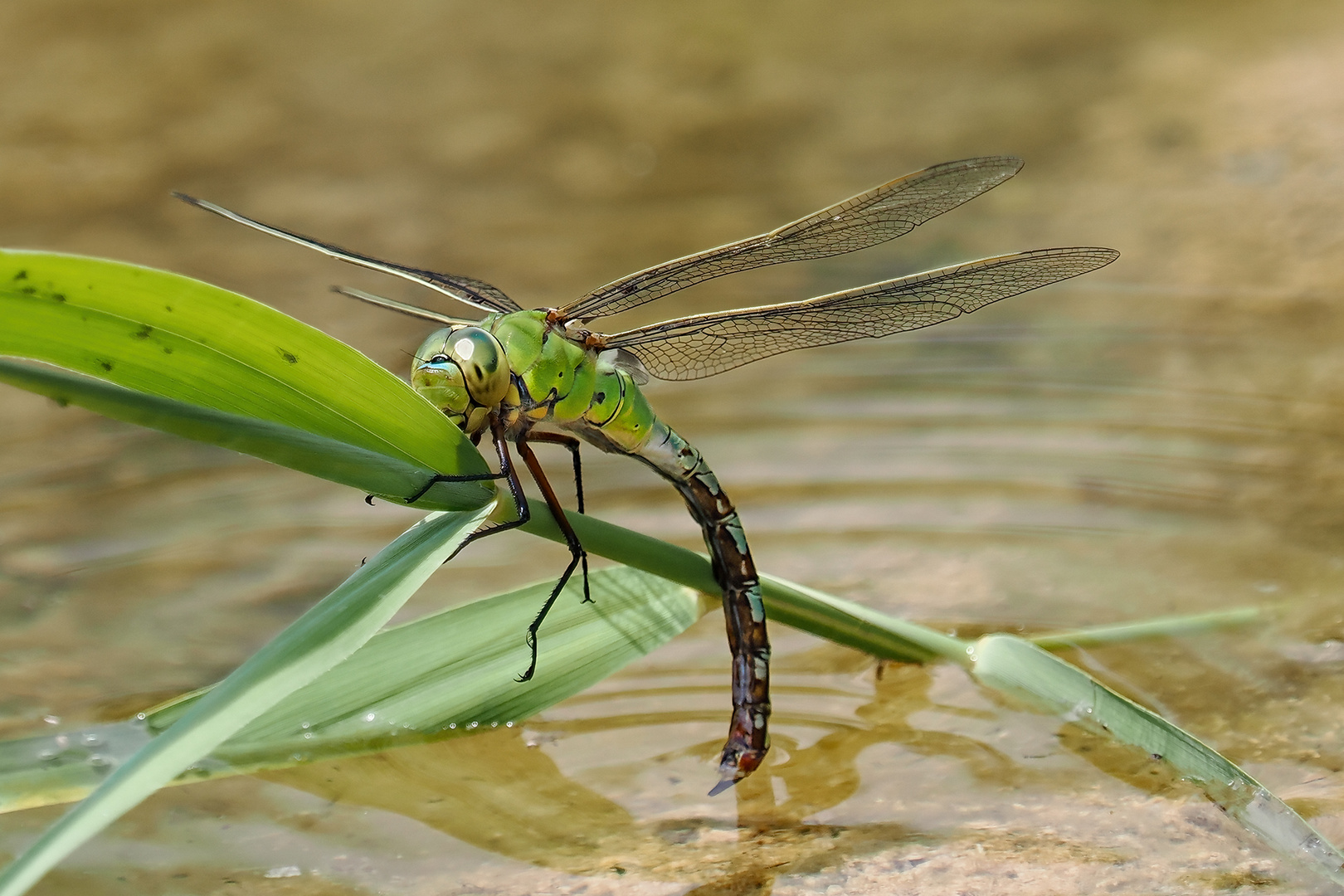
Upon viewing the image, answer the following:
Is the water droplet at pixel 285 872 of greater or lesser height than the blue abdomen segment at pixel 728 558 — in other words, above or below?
below

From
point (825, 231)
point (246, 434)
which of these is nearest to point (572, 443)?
point (825, 231)

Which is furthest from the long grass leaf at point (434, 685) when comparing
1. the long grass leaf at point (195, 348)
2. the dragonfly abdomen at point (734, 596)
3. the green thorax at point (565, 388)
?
the long grass leaf at point (195, 348)

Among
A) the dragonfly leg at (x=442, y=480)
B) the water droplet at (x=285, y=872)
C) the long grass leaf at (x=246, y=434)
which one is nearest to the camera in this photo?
the long grass leaf at (x=246, y=434)

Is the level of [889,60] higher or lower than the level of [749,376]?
higher

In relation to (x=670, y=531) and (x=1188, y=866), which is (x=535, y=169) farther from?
(x=1188, y=866)

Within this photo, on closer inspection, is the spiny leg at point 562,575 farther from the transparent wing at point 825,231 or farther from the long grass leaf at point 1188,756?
the long grass leaf at point 1188,756

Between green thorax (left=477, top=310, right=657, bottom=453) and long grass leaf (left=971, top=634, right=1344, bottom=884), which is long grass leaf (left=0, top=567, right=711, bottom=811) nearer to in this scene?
green thorax (left=477, top=310, right=657, bottom=453)

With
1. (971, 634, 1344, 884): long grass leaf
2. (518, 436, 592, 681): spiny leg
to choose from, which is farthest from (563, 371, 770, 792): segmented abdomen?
(971, 634, 1344, 884): long grass leaf

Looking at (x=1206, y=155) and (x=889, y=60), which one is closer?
(x=1206, y=155)

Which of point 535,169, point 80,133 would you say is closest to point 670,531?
point 535,169

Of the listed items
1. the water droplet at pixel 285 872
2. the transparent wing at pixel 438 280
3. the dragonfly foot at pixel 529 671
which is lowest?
the water droplet at pixel 285 872
